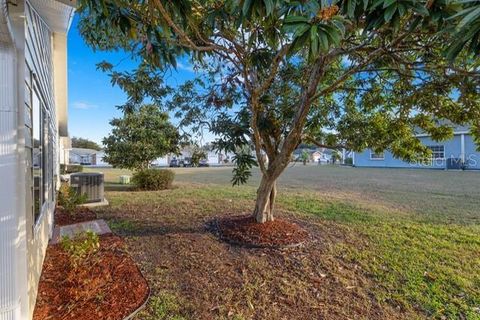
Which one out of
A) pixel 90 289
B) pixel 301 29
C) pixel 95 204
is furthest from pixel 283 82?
pixel 95 204

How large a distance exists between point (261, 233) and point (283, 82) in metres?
2.97

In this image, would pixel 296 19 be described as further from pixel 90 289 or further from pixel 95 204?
pixel 95 204

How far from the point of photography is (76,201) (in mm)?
7352

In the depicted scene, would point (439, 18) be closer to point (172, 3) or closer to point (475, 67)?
point (172, 3)

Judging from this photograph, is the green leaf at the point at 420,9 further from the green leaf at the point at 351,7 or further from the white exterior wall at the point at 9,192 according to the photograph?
the white exterior wall at the point at 9,192

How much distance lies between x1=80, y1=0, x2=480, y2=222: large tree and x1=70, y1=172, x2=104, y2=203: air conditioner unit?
4.38 meters

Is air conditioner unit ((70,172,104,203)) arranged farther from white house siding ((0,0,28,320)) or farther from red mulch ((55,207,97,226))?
white house siding ((0,0,28,320))

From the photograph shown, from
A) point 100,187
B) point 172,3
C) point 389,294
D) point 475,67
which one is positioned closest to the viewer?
point 172,3

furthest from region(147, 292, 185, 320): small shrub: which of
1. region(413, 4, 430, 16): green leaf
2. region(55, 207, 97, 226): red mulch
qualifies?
region(55, 207, 97, 226): red mulch

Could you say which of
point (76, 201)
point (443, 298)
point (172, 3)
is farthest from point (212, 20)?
point (76, 201)

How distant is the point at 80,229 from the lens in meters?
5.57

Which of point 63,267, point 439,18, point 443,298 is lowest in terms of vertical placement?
point 443,298

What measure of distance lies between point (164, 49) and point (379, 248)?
4.60m

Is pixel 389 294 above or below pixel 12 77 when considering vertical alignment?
below
